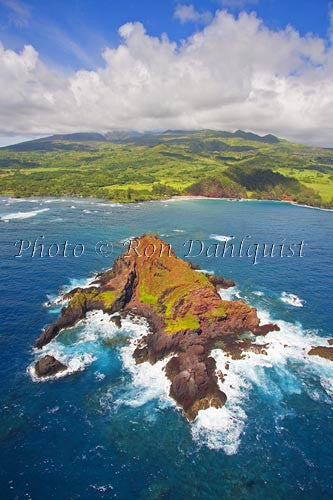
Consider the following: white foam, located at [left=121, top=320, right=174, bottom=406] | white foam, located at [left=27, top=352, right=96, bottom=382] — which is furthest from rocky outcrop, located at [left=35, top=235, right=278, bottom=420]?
white foam, located at [left=27, top=352, right=96, bottom=382]

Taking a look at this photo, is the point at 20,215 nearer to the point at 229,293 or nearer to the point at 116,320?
the point at 116,320

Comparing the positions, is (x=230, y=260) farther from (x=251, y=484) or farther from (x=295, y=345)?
(x=251, y=484)

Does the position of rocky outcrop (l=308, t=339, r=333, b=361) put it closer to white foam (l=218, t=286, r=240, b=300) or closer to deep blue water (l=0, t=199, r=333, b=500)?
deep blue water (l=0, t=199, r=333, b=500)

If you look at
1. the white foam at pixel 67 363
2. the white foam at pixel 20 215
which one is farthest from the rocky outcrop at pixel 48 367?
the white foam at pixel 20 215

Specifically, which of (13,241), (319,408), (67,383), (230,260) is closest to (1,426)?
(67,383)

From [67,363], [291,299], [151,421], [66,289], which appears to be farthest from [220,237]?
[151,421]
